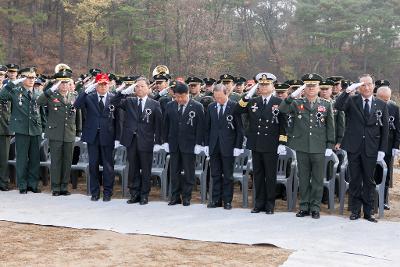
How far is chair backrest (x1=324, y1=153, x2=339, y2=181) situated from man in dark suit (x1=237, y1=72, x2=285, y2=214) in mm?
783

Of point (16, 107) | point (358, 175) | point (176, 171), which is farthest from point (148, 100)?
point (358, 175)

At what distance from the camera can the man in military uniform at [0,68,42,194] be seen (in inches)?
335

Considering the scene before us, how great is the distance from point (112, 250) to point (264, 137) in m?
2.61

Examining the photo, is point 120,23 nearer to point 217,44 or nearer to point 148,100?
point 217,44

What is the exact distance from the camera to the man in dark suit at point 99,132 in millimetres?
8047

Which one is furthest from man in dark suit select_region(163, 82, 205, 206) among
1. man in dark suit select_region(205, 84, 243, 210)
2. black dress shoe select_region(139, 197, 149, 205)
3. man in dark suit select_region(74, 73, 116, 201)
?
man in dark suit select_region(74, 73, 116, 201)

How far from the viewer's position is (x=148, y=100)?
8.00 metres

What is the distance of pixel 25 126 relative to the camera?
8516 mm

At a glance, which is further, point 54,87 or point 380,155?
point 54,87

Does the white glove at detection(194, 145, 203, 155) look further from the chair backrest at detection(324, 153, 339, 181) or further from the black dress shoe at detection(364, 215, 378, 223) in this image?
the black dress shoe at detection(364, 215, 378, 223)

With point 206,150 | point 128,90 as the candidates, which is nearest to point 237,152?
point 206,150

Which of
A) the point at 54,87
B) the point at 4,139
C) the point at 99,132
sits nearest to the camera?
the point at 99,132

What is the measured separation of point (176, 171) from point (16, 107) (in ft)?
8.82

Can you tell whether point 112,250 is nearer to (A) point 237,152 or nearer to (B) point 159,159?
(A) point 237,152
